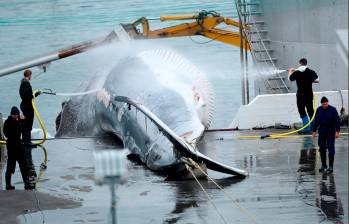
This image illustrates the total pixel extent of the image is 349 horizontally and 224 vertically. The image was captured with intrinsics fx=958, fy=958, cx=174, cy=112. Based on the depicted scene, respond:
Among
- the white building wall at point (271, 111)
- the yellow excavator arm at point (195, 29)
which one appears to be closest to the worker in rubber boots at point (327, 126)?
the white building wall at point (271, 111)

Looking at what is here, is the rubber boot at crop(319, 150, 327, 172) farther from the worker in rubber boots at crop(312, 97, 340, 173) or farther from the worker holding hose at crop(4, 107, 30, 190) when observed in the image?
the worker holding hose at crop(4, 107, 30, 190)

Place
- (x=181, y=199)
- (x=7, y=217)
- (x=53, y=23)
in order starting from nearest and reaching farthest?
(x=7, y=217) < (x=181, y=199) < (x=53, y=23)

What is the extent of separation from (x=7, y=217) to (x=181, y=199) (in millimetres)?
2683

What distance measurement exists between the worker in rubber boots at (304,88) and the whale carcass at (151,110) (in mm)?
2212

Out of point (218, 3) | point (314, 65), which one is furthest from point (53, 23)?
point (314, 65)

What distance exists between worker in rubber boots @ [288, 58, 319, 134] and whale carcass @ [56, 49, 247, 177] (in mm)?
2212

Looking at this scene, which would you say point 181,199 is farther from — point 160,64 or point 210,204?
point 160,64

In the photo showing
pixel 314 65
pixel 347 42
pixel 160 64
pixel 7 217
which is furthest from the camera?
pixel 314 65

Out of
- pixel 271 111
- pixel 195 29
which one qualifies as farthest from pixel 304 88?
pixel 195 29

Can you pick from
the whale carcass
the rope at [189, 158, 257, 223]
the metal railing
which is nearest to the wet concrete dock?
the rope at [189, 158, 257, 223]

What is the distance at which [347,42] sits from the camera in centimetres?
768

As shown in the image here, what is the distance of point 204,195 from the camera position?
48.9 ft

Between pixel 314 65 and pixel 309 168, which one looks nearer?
pixel 309 168

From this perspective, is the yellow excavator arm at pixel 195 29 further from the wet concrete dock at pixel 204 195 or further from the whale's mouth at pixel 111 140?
the wet concrete dock at pixel 204 195
